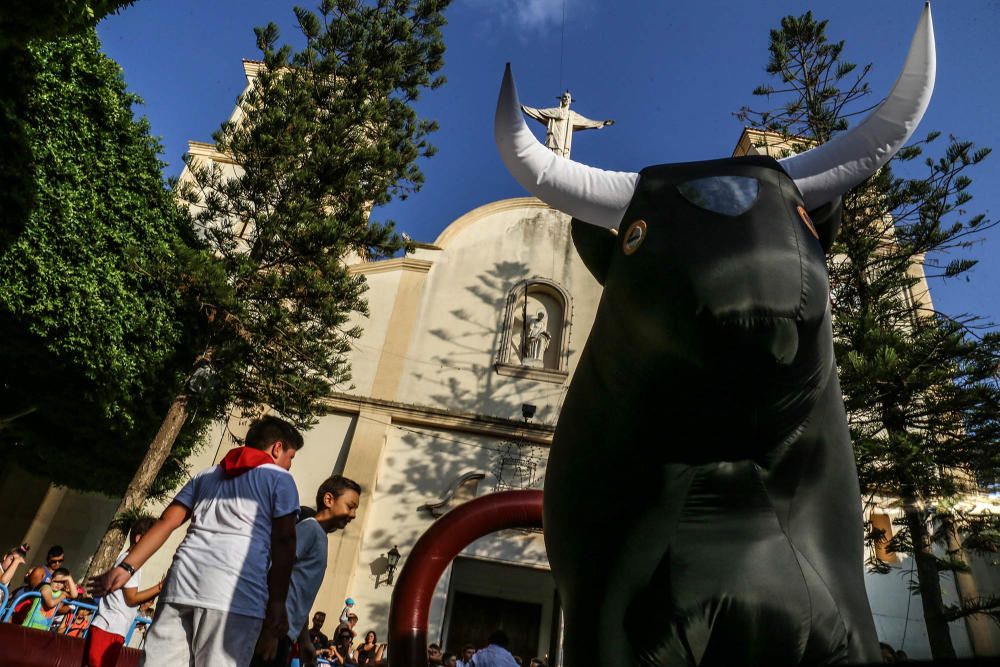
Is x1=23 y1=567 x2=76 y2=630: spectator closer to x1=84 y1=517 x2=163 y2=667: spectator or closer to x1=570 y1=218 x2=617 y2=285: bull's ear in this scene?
x1=84 y1=517 x2=163 y2=667: spectator

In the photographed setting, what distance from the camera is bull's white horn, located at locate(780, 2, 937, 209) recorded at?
200cm

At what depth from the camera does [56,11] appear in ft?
17.4

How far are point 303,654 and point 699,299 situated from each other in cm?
314

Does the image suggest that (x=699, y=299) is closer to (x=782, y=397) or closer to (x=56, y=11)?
(x=782, y=397)

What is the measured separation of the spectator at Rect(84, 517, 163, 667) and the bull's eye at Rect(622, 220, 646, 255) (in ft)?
11.3

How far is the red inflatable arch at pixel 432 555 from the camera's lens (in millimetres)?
2922

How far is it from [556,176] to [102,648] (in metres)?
3.94

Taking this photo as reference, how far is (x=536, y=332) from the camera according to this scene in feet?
45.3

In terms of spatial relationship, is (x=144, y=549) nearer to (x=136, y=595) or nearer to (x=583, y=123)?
(x=136, y=595)

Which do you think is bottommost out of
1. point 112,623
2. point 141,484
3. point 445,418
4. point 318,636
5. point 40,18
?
point 112,623

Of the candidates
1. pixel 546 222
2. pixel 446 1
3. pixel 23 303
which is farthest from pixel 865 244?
pixel 23 303

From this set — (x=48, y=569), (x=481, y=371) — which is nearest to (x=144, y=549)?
(x=48, y=569)

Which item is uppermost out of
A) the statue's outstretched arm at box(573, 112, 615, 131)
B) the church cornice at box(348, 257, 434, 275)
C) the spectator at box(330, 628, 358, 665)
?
the statue's outstretched arm at box(573, 112, 615, 131)

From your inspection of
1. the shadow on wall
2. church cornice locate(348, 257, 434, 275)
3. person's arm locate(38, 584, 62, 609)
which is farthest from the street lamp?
person's arm locate(38, 584, 62, 609)
